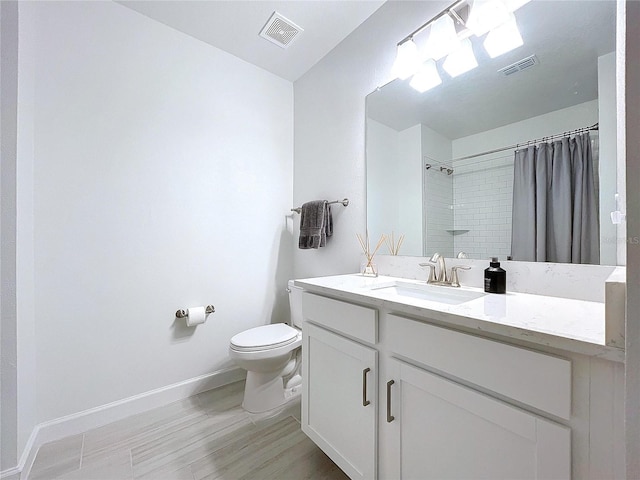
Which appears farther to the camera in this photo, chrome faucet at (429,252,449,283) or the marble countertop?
chrome faucet at (429,252,449,283)

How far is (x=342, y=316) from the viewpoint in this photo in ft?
3.55

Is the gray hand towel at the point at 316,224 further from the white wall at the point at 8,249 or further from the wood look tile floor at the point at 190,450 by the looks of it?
the white wall at the point at 8,249

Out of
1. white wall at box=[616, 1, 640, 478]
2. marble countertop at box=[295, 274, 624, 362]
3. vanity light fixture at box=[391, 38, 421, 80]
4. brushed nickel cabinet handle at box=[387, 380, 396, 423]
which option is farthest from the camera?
vanity light fixture at box=[391, 38, 421, 80]

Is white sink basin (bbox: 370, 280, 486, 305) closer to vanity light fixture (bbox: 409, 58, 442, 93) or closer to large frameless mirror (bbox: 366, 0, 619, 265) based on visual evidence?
large frameless mirror (bbox: 366, 0, 619, 265)

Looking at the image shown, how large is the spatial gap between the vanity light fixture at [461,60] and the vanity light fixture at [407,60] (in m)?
0.17

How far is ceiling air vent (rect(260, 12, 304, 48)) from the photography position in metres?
1.72

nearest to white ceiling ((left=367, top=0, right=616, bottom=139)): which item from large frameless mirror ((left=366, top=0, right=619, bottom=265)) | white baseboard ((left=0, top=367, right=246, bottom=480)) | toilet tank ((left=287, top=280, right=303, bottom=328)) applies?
large frameless mirror ((left=366, top=0, right=619, bottom=265))

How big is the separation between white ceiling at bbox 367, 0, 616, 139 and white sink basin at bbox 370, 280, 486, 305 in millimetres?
748

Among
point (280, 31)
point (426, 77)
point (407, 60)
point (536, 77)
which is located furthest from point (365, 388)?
point (280, 31)

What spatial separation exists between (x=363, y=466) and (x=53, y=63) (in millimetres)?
2393

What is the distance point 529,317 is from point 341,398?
739mm

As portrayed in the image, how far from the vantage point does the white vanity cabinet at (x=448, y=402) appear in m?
0.55

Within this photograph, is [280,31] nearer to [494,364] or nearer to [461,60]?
[461,60]

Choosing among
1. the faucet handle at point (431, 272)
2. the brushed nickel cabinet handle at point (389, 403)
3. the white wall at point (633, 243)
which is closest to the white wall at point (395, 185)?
the faucet handle at point (431, 272)
